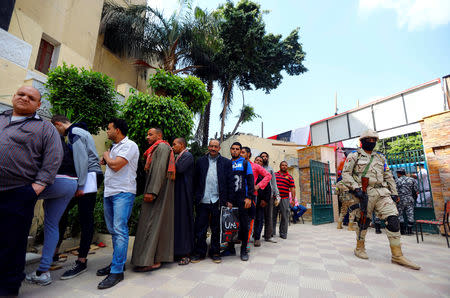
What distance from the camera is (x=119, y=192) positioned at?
259 cm

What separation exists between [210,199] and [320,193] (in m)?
6.36

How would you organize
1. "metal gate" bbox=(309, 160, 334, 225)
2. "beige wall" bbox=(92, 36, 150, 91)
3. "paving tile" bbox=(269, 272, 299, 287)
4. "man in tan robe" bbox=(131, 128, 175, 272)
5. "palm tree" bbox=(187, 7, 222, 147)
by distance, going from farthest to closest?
"beige wall" bbox=(92, 36, 150, 91) < "palm tree" bbox=(187, 7, 222, 147) < "metal gate" bbox=(309, 160, 334, 225) < "man in tan robe" bbox=(131, 128, 175, 272) < "paving tile" bbox=(269, 272, 299, 287)

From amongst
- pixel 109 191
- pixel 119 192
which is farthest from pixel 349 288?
pixel 109 191

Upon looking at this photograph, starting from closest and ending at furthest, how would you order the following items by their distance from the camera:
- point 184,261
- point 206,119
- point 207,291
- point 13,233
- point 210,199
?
point 13,233, point 207,291, point 184,261, point 210,199, point 206,119

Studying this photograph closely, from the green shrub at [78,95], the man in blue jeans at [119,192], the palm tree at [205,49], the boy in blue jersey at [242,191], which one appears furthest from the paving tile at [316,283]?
the palm tree at [205,49]

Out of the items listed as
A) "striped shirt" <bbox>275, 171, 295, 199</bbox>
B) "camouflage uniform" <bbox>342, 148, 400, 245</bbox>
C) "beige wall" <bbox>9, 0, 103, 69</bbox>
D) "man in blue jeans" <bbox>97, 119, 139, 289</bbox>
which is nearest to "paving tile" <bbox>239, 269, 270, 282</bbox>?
"man in blue jeans" <bbox>97, 119, 139, 289</bbox>

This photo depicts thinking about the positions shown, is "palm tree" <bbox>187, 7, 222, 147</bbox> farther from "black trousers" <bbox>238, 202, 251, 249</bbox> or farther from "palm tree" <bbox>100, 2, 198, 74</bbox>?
"black trousers" <bbox>238, 202, 251, 249</bbox>

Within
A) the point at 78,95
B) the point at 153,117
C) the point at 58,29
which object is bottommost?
the point at 153,117

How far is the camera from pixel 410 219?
605 centimetres

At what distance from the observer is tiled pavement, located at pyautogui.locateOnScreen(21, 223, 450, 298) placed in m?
2.22

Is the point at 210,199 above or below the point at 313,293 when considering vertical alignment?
above

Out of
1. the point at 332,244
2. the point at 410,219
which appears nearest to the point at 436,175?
the point at 410,219

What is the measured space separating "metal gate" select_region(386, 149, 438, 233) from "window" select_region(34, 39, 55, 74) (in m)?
10.6

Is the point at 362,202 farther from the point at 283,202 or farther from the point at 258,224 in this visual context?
the point at 283,202
